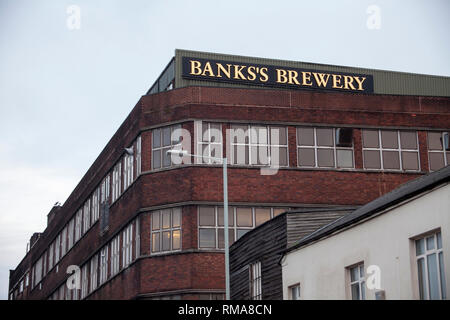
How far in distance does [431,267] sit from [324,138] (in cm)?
2095

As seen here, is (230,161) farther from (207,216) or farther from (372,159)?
Result: (372,159)

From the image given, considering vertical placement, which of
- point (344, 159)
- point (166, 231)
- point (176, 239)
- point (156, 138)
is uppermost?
point (156, 138)

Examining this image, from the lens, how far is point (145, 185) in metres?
39.2

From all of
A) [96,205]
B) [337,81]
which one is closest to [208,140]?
[337,81]

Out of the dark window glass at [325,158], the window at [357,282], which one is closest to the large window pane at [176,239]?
the dark window glass at [325,158]

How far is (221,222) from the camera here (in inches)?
1486

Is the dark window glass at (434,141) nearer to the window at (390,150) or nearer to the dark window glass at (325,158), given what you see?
the window at (390,150)

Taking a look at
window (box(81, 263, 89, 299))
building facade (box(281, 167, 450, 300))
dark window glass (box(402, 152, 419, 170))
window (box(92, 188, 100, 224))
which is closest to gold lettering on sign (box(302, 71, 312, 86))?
dark window glass (box(402, 152, 419, 170))

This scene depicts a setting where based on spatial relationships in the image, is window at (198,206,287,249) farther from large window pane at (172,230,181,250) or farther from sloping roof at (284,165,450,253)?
sloping roof at (284,165,450,253)

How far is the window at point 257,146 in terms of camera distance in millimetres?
38969

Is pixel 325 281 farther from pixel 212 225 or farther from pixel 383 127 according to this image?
pixel 383 127

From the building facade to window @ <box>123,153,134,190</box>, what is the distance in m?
17.1

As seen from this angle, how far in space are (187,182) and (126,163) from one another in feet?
18.8
